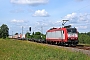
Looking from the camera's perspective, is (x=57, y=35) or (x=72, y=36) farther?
(x=57, y=35)

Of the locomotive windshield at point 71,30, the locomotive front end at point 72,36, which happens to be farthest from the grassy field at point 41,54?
the locomotive windshield at point 71,30

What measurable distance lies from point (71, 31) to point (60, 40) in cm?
382

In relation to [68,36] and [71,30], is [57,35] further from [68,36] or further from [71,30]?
[68,36]

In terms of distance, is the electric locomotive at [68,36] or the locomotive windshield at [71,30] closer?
the electric locomotive at [68,36]

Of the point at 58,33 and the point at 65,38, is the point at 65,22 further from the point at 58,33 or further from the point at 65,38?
the point at 65,38

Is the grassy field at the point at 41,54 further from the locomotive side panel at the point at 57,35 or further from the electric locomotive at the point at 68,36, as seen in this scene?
the locomotive side panel at the point at 57,35

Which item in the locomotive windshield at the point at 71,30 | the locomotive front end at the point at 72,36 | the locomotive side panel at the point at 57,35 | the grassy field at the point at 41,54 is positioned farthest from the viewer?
the locomotive side panel at the point at 57,35

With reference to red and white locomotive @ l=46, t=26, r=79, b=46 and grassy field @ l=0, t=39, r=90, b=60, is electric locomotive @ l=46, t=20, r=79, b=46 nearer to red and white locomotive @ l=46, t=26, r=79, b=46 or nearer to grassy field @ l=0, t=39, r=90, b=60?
red and white locomotive @ l=46, t=26, r=79, b=46

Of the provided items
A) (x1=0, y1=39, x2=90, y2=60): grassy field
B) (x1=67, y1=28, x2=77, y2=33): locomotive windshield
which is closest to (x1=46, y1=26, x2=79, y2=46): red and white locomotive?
(x1=67, y1=28, x2=77, y2=33): locomotive windshield

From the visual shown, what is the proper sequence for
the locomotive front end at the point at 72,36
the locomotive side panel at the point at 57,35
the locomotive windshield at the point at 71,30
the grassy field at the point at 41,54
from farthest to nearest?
the locomotive side panel at the point at 57,35, the locomotive windshield at the point at 71,30, the locomotive front end at the point at 72,36, the grassy field at the point at 41,54

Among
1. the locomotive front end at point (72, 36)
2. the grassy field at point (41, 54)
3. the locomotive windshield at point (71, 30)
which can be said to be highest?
the locomotive windshield at point (71, 30)

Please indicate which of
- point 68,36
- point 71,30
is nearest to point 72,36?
point 68,36

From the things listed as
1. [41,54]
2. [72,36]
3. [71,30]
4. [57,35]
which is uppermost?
[71,30]

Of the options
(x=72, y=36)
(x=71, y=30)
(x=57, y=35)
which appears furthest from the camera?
(x=57, y=35)
